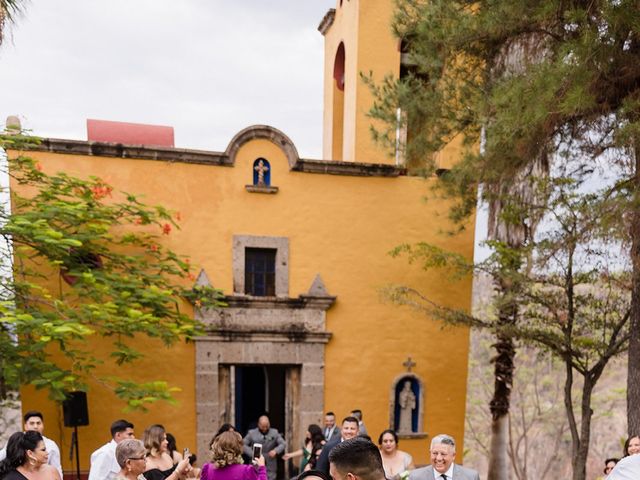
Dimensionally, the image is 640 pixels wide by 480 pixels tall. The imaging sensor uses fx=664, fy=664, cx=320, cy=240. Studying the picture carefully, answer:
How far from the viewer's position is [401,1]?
388 inches

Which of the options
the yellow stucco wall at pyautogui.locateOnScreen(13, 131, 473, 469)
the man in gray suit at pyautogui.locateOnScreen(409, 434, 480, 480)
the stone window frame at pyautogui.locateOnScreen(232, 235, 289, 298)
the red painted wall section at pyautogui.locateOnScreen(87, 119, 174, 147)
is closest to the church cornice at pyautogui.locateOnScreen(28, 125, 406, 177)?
the yellow stucco wall at pyautogui.locateOnScreen(13, 131, 473, 469)

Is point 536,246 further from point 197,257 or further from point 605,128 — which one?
point 197,257

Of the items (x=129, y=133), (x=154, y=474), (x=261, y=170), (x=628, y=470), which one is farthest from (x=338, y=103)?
(x=628, y=470)

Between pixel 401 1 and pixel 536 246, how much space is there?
4.28m

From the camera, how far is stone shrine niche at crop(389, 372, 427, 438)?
12.6 metres

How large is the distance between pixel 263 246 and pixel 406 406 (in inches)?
162

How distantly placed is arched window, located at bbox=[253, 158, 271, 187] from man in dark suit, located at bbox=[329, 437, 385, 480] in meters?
9.20

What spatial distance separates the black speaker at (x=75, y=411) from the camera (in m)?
10.4

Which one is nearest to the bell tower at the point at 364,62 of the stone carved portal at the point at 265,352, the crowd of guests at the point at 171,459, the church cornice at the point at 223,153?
the church cornice at the point at 223,153

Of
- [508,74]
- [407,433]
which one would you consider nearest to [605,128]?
[508,74]

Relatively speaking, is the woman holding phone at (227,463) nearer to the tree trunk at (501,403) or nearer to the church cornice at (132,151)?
the church cornice at (132,151)

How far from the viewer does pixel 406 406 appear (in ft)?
41.6

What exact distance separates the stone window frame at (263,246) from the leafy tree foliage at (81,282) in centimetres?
59

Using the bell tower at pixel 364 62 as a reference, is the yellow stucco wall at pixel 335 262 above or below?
below
